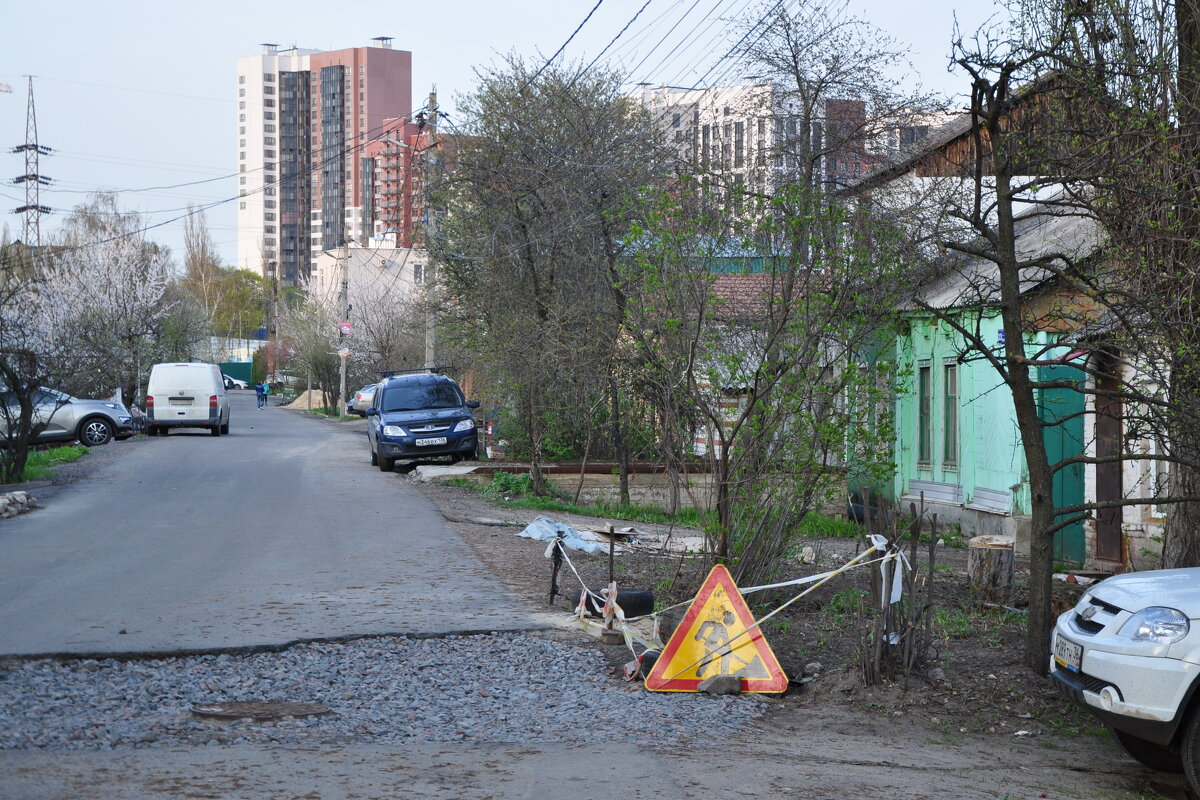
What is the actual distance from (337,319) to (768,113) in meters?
48.0

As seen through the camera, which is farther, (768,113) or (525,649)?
(768,113)

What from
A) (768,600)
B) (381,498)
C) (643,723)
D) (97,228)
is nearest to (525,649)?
(643,723)

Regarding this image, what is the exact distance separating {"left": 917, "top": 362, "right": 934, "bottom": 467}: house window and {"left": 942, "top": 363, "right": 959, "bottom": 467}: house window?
571 millimetres

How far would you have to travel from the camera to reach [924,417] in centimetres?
2122

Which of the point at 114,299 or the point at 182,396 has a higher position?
the point at 114,299

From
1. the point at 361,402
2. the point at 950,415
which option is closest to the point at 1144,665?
the point at 950,415

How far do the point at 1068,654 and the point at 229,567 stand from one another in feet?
26.2

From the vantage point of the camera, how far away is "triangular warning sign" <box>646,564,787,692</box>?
→ 24.6ft

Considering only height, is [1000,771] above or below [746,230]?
below

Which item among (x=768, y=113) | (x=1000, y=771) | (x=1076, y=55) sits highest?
(x=768, y=113)

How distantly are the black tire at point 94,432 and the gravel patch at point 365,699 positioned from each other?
23.2m

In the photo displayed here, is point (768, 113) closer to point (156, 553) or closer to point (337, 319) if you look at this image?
point (156, 553)

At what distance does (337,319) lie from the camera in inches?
2559

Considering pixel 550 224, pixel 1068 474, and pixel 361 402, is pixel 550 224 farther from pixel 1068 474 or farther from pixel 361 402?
pixel 361 402
